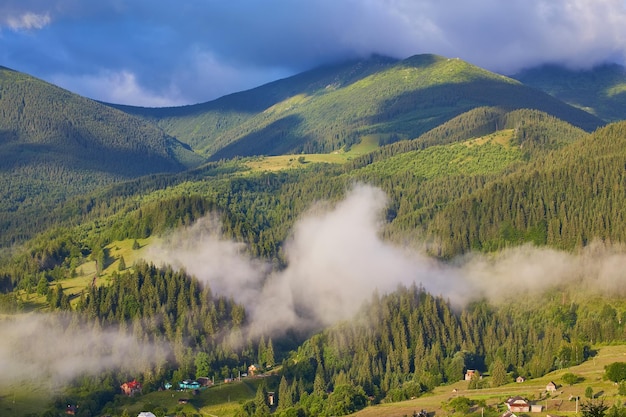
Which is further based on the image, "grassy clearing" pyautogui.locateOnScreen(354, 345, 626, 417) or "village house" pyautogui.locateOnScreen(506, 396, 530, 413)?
"grassy clearing" pyautogui.locateOnScreen(354, 345, 626, 417)

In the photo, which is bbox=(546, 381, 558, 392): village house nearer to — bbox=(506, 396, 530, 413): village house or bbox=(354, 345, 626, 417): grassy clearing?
bbox=(354, 345, 626, 417): grassy clearing

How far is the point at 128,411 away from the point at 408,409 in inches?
2020

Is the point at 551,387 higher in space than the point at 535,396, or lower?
higher

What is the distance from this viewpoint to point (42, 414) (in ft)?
636

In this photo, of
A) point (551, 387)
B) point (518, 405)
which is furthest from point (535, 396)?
point (518, 405)

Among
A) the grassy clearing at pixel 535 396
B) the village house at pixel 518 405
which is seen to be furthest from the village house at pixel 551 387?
the village house at pixel 518 405

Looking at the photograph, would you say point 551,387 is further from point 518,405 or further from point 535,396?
point 518,405

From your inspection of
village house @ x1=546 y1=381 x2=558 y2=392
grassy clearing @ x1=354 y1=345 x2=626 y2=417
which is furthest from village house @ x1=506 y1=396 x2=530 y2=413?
village house @ x1=546 y1=381 x2=558 y2=392

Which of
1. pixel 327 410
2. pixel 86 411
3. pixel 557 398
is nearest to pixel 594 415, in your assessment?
pixel 557 398

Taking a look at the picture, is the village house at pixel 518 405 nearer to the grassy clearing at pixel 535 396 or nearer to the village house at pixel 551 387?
the grassy clearing at pixel 535 396

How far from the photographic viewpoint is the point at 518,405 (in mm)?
172125

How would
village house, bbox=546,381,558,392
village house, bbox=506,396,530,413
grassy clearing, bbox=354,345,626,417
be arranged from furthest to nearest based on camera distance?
village house, bbox=546,381,558,392 → grassy clearing, bbox=354,345,626,417 → village house, bbox=506,396,530,413

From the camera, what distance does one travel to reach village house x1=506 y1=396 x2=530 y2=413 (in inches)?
6703

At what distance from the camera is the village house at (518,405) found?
→ 170 m
